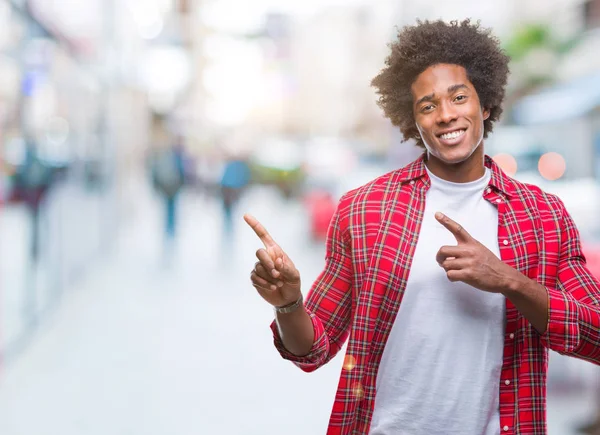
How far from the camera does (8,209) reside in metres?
6.76

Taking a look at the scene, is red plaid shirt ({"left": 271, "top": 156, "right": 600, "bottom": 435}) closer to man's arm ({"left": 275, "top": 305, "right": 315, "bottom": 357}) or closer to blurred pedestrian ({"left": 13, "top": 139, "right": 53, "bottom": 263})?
man's arm ({"left": 275, "top": 305, "right": 315, "bottom": 357})

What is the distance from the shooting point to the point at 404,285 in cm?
186

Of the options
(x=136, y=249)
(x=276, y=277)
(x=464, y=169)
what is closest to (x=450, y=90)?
(x=464, y=169)

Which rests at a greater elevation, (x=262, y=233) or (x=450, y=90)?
(x=450, y=90)

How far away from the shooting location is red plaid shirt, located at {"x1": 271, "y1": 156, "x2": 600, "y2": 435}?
6.01ft

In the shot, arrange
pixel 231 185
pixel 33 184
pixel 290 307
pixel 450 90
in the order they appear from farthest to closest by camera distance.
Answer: pixel 231 185 → pixel 33 184 → pixel 450 90 → pixel 290 307

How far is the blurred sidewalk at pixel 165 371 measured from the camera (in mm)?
5051

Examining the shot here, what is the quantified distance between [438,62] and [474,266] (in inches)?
21.5

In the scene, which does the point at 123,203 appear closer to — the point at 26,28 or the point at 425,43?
the point at 26,28

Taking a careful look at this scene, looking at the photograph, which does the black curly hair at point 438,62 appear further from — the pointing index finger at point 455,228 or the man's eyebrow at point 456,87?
the pointing index finger at point 455,228

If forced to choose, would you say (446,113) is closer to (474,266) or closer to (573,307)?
(474,266)

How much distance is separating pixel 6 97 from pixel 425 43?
5256mm

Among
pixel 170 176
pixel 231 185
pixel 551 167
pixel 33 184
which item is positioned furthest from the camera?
pixel 231 185

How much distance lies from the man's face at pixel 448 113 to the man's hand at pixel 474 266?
0.24 metres
